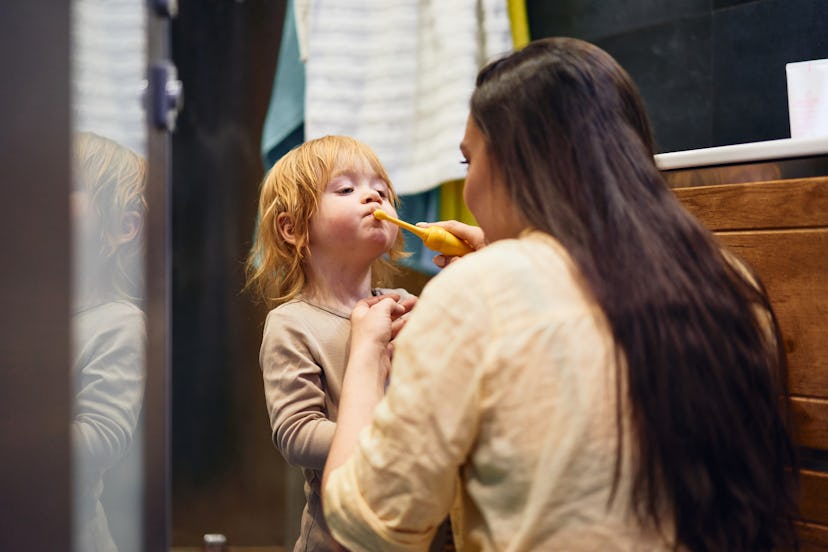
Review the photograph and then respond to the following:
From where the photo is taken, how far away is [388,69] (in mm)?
1642

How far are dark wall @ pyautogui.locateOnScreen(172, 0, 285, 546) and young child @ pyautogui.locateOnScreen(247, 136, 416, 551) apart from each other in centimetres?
82

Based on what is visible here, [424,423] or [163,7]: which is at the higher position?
[163,7]

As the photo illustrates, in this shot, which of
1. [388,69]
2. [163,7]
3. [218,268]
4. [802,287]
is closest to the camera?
[163,7]

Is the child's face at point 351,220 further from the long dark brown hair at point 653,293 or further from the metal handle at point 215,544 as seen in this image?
the metal handle at point 215,544

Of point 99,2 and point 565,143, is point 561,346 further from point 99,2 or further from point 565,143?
point 99,2

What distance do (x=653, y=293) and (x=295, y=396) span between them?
522 mm

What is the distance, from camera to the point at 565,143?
0.69 m

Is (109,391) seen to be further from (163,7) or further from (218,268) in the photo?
(218,268)

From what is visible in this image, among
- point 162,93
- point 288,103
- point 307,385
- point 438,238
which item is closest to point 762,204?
point 438,238

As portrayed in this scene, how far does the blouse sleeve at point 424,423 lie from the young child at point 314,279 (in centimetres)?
31

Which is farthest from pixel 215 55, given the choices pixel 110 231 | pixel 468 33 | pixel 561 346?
pixel 561 346

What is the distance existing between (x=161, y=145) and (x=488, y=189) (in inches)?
12.1

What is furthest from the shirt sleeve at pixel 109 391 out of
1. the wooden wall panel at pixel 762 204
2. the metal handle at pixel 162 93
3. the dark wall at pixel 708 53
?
the dark wall at pixel 708 53

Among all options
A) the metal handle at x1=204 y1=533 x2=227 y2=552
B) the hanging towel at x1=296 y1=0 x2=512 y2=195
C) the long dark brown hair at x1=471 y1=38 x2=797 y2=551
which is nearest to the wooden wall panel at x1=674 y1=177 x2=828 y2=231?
the long dark brown hair at x1=471 y1=38 x2=797 y2=551
